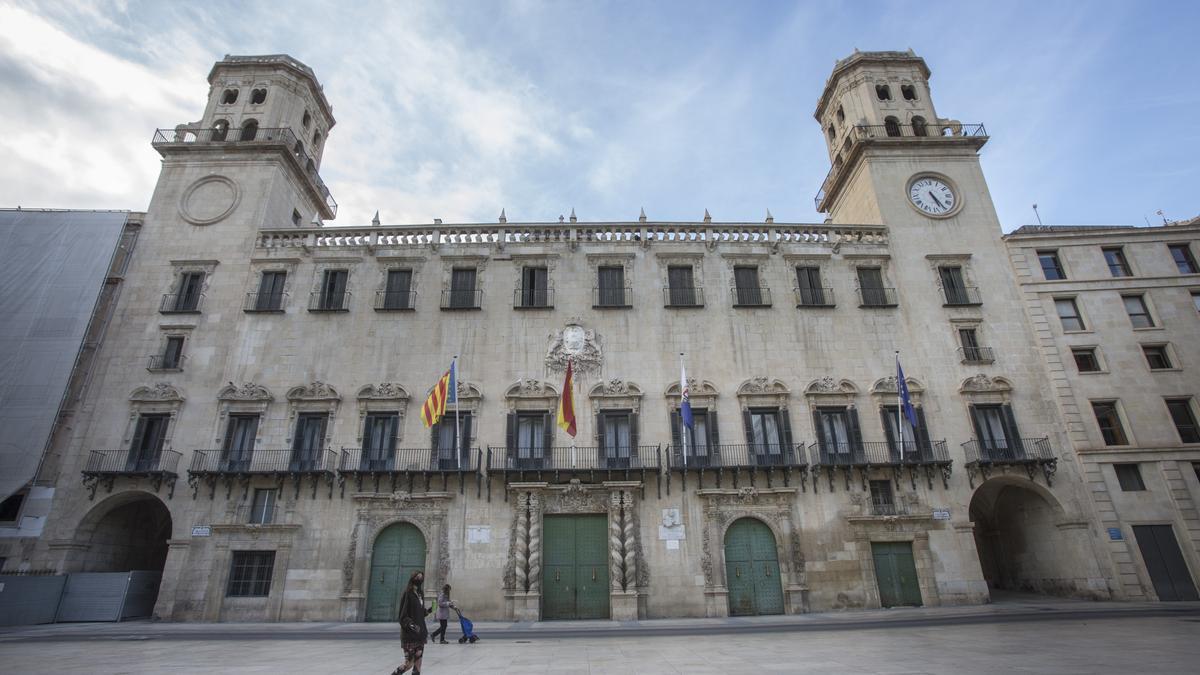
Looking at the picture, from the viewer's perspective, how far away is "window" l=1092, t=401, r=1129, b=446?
83.0 feet

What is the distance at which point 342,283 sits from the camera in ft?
92.4

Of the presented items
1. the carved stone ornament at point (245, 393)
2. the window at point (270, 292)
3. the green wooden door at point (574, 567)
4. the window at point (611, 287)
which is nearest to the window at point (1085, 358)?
→ the window at point (611, 287)

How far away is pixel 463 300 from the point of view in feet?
90.8

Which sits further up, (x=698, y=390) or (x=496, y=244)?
(x=496, y=244)

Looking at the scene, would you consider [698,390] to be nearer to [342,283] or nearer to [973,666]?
[973,666]

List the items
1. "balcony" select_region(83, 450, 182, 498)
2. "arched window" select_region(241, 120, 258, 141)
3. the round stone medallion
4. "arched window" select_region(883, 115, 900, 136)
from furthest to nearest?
"arched window" select_region(883, 115, 900, 136)
"arched window" select_region(241, 120, 258, 141)
the round stone medallion
"balcony" select_region(83, 450, 182, 498)

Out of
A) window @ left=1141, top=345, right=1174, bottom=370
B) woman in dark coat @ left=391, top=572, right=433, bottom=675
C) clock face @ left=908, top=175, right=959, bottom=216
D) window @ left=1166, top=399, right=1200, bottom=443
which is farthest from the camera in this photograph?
clock face @ left=908, top=175, right=959, bottom=216

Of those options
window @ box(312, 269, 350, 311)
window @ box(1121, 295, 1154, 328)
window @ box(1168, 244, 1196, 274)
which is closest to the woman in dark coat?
window @ box(312, 269, 350, 311)

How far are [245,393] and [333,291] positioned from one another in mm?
5944

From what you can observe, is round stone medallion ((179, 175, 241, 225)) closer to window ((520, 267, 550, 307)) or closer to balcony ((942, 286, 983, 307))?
window ((520, 267, 550, 307))

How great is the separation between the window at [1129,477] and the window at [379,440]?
99.9 feet

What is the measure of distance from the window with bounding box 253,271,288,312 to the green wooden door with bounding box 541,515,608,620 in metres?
16.3

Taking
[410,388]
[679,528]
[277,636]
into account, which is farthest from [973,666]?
[410,388]

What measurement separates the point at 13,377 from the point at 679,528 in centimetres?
2938
